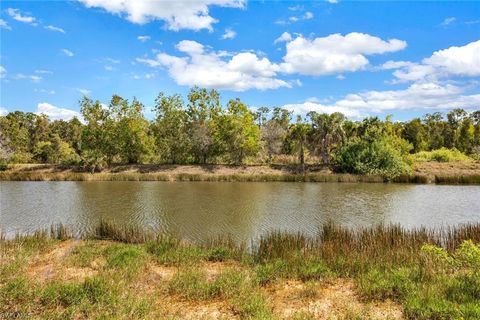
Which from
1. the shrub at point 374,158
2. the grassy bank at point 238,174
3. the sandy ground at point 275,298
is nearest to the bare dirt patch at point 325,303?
the sandy ground at point 275,298

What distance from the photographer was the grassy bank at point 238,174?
34.2 meters

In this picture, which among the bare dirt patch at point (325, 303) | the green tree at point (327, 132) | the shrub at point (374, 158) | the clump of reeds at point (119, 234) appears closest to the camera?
the bare dirt patch at point (325, 303)

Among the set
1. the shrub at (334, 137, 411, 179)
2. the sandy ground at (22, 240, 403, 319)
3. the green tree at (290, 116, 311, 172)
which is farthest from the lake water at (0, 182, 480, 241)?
the green tree at (290, 116, 311, 172)

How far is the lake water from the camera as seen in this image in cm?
1452

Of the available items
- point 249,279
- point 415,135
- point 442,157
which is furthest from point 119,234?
point 415,135

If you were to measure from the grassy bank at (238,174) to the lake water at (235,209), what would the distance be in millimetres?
6705

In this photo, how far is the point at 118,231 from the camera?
11828mm

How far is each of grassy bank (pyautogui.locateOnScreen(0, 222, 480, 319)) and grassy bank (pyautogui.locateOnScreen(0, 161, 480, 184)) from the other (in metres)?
24.9

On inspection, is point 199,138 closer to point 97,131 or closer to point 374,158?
point 97,131

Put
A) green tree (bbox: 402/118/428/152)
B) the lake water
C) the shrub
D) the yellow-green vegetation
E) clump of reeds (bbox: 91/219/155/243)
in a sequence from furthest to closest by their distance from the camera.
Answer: green tree (bbox: 402/118/428/152) → the yellow-green vegetation → the shrub → the lake water → clump of reeds (bbox: 91/219/155/243)

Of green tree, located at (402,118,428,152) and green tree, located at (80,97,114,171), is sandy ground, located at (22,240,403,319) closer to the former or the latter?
green tree, located at (80,97,114,171)

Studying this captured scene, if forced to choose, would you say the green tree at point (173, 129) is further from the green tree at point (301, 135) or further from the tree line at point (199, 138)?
the green tree at point (301, 135)

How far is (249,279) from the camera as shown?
25.2 feet

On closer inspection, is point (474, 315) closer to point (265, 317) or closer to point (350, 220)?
point (265, 317)
